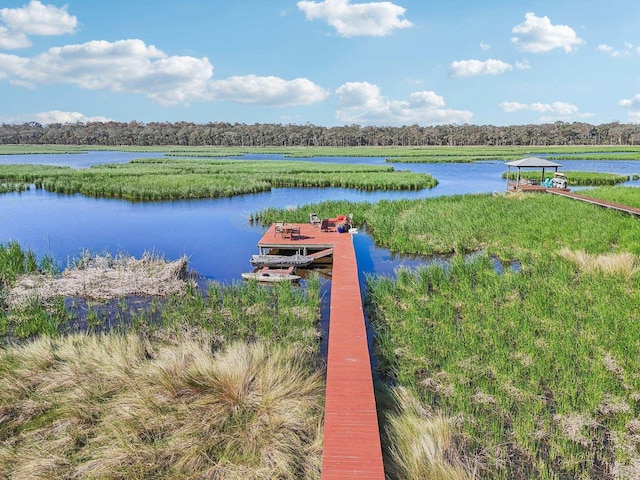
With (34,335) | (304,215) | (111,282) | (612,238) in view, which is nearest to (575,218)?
(612,238)

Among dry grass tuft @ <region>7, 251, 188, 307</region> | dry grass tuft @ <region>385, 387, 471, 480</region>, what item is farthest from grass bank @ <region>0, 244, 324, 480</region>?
dry grass tuft @ <region>7, 251, 188, 307</region>

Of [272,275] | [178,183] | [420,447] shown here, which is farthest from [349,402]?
[178,183]

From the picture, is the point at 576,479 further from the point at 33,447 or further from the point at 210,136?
the point at 210,136

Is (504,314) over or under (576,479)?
over

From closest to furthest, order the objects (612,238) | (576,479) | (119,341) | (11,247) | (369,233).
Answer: (576,479), (119,341), (11,247), (612,238), (369,233)

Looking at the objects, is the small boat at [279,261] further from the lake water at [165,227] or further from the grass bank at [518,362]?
the grass bank at [518,362]

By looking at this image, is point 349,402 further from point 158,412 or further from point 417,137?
point 417,137

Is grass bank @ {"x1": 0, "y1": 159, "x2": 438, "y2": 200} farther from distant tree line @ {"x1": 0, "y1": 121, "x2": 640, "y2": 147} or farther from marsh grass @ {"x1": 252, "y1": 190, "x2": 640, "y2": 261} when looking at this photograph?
distant tree line @ {"x1": 0, "y1": 121, "x2": 640, "y2": 147}
